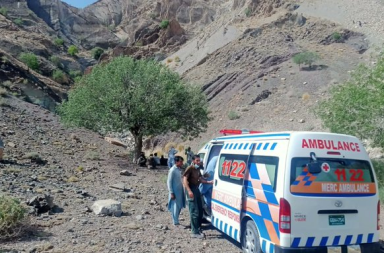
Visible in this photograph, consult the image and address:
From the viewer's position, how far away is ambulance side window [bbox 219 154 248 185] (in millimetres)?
6664

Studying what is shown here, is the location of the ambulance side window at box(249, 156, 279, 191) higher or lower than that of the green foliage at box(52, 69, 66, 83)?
lower

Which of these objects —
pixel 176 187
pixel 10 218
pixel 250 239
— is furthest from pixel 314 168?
pixel 10 218

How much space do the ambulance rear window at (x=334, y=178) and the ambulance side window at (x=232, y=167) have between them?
1283 millimetres

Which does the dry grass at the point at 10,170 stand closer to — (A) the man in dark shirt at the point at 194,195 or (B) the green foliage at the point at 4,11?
(A) the man in dark shirt at the point at 194,195

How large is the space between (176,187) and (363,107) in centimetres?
749

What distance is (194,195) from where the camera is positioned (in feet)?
26.1

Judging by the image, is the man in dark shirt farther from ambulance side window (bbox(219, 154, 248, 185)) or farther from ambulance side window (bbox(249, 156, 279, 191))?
ambulance side window (bbox(249, 156, 279, 191))

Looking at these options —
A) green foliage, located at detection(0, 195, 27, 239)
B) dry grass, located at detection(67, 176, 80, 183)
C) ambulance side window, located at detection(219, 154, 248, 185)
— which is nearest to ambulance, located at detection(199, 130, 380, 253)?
ambulance side window, located at detection(219, 154, 248, 185)

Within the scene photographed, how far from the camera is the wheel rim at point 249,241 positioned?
6191 mm

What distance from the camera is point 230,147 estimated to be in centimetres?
746

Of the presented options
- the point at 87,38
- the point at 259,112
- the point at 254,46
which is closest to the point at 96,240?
the point at 259,112

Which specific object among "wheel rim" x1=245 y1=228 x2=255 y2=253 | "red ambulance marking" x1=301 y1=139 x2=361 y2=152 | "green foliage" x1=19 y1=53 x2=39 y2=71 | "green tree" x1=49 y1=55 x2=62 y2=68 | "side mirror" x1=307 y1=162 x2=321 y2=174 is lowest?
"wheel rim" x1=245 y1=228 x2=255 y2=253

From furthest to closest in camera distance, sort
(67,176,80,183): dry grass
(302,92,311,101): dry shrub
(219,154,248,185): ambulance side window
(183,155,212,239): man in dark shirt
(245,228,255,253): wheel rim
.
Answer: (302,92,311,101): dry shrub → (67,176,80,183): dry grass → (183,155,212,239): man in dark shirt → (219,154,248,185): ambulance side window → (245,228,255,253): wheel rim

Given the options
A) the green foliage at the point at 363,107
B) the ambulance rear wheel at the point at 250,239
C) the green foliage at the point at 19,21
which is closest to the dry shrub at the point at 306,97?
the green foliage at the point at 363,107
